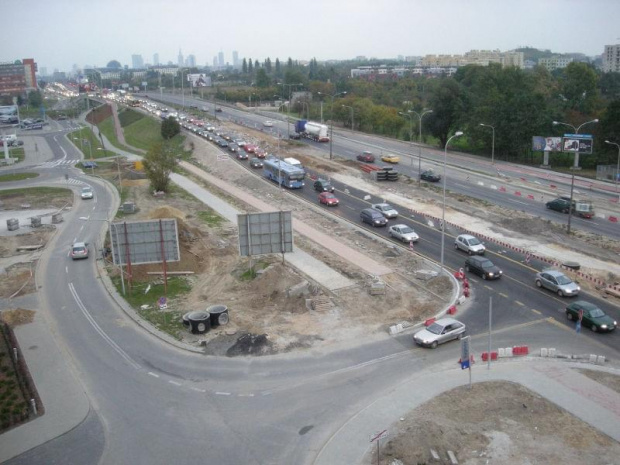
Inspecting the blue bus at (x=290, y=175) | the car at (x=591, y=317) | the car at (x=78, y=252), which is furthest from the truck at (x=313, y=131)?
the car at (x=591, y=317)

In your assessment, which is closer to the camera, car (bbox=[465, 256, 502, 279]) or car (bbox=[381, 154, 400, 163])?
car (bbox=[465, 256, 502, 279])

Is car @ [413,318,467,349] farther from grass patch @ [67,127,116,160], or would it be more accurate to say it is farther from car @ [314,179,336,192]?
grass patch @ [67,127,116,160]

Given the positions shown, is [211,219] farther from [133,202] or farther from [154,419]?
[154,419]

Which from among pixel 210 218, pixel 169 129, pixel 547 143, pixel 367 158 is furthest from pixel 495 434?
pixel 169 129

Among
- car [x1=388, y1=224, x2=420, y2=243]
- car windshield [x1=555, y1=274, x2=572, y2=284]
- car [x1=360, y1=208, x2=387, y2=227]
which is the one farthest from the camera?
car [x1=360, y1=208, x2=387, y2=227]

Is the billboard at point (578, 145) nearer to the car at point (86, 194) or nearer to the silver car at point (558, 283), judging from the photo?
Answer: the silver car at point (558, 283)

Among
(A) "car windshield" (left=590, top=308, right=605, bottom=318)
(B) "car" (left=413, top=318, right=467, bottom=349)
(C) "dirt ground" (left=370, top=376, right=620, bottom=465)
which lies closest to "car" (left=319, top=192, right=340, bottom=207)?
(B) "car" (left=413, top=318, right=467, bottom=349)
